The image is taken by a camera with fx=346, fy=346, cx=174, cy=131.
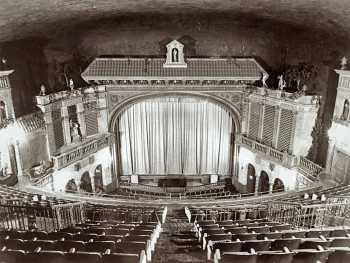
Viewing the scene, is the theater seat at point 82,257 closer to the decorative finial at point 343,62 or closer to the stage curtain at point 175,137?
the decorative finial at point 343,62

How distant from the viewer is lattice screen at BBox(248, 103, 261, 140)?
1989cm

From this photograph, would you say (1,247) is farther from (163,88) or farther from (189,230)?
(163,88)

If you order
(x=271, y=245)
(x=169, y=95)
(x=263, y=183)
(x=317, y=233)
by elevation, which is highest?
(x=271, y=245)

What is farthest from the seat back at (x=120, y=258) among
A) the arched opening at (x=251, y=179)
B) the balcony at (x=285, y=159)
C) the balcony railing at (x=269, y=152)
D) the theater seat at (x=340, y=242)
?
the arched opening at (x=251, y=179)

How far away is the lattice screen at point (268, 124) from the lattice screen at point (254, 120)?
0.54 m

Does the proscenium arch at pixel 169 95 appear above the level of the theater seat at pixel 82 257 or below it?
below

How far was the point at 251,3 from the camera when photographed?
12344 millimetres

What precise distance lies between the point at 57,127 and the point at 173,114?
6.92 m

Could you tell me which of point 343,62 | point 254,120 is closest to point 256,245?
point 343,62

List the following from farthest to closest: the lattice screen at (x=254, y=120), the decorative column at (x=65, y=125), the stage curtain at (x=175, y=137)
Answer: the stage curtain at (x=175, y=137) → the lattice screen at (x=254, y=120) → the decorative column at (x=65, y=125)

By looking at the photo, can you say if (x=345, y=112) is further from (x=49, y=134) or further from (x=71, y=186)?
(x=71, y=186)

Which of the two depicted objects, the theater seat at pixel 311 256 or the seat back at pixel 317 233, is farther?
the seat back at pixel 317 233

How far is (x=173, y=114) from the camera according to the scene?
21500mm

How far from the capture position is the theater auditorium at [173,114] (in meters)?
12.8
